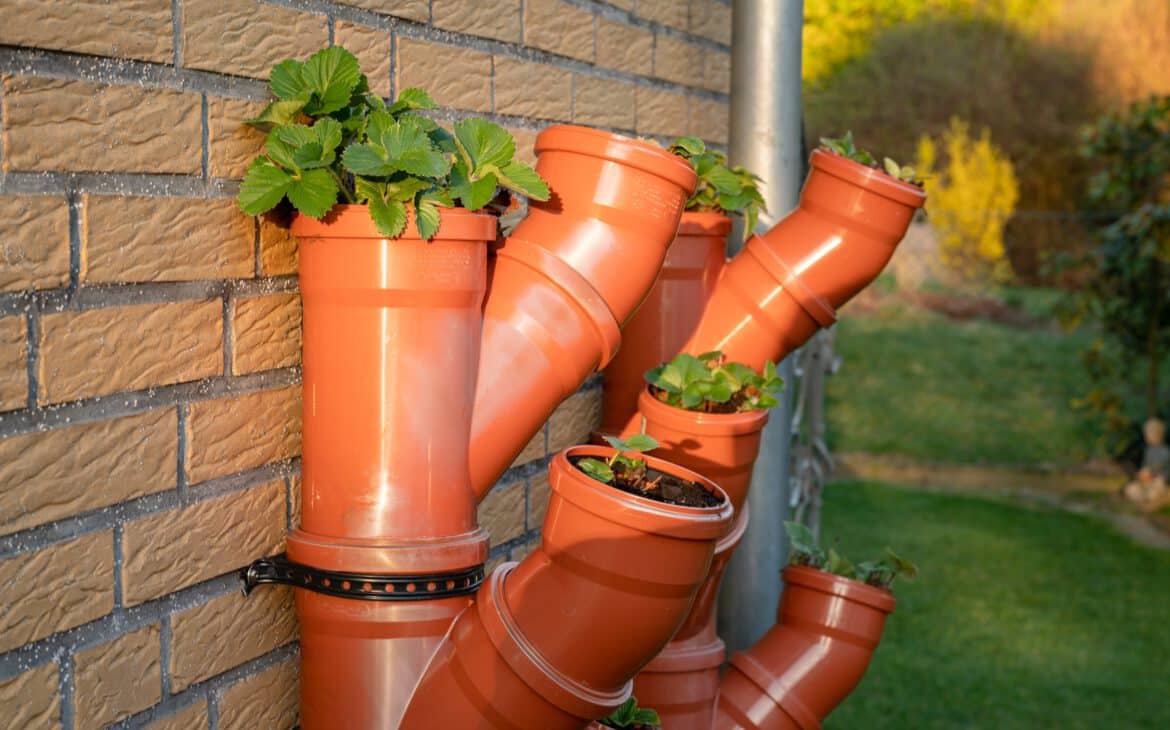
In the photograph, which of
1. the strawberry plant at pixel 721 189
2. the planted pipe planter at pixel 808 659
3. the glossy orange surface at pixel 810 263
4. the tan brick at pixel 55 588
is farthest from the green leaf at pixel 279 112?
the planted pipe planter at pixel 808 659

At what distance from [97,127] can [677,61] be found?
1494 millimetres

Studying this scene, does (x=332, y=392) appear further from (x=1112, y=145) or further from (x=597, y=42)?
(x=1112, y=145)

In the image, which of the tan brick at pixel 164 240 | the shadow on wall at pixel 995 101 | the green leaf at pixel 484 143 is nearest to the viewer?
the tan brick at pixel 164 240

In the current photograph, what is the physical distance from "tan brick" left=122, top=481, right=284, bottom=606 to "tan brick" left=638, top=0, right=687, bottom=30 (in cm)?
124

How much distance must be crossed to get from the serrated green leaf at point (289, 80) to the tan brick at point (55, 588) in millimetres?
511

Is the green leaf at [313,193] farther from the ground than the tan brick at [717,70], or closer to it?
closer to it

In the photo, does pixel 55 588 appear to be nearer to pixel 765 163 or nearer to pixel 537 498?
pixel 537 498

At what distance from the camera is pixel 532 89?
6.77ft

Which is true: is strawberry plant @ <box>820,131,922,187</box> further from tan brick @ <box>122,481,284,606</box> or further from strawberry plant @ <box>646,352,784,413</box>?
tan brick @ <box>122,481,284,606</box>

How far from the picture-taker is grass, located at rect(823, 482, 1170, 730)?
12.6ft

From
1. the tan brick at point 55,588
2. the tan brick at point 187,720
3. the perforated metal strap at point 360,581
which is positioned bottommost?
the tan brick at point 187,720

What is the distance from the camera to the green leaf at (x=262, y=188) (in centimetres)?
140

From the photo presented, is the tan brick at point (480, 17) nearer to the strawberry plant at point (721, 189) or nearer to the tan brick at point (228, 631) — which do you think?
the strawberry plant at point (721, 189)

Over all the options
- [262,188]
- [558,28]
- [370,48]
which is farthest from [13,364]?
[558,28]
